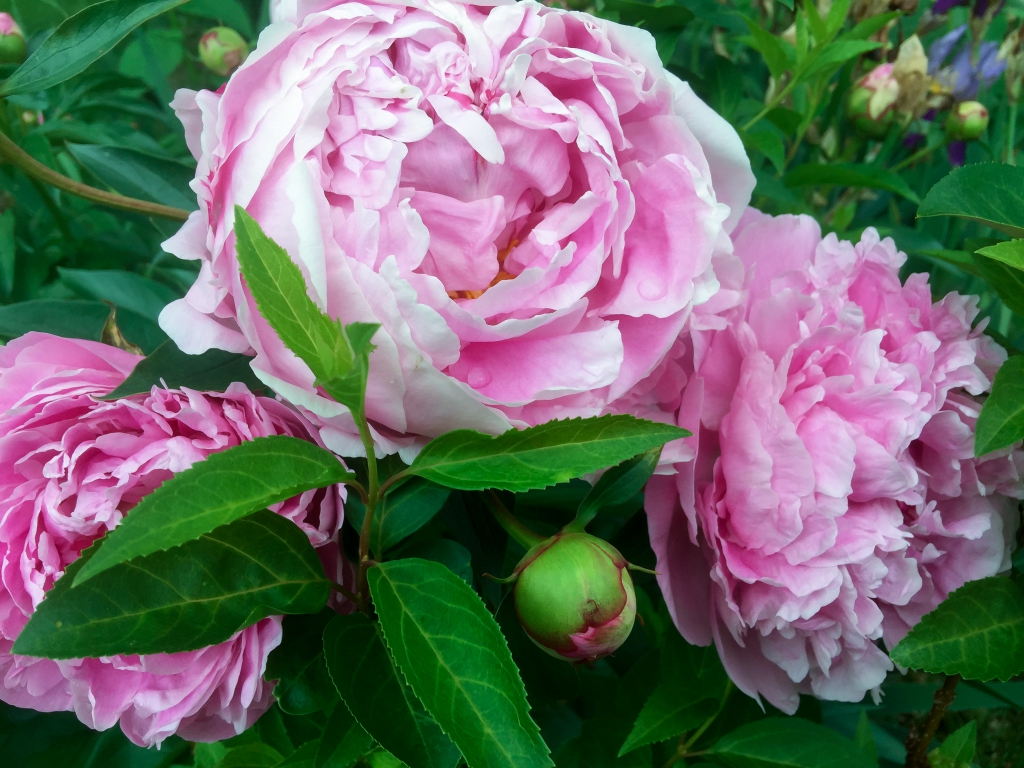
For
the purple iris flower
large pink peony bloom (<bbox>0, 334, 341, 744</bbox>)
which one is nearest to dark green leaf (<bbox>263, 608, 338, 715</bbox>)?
large pink peony bloom (<bbox>0, 334, 341, 744</bbox>)

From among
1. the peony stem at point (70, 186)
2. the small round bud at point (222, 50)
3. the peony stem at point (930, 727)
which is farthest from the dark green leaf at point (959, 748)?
the small round bud at point (222, 50)

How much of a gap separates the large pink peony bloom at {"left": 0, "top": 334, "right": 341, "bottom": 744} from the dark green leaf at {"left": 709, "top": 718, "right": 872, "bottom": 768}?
0.23m

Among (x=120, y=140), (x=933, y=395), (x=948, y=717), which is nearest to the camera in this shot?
(x=933, y=395)

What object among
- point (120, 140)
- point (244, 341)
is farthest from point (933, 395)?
point (120, 140)

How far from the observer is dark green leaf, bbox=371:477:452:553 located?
1.02 feet

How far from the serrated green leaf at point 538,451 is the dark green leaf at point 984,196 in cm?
19

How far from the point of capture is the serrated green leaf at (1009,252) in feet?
1.08

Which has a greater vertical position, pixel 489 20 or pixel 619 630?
pixel 489 20

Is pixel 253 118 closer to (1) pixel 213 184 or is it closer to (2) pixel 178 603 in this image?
(1) pixel 213 184

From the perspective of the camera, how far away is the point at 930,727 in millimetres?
412

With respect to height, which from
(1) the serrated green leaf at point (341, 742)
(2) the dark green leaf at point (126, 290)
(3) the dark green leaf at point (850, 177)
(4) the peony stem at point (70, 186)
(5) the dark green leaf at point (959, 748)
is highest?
(4) the peony stem at point (70, 186)

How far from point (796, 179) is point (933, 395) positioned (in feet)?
0.74

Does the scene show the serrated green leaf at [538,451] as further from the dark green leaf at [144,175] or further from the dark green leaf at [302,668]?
the dark green leaf at [144,175]

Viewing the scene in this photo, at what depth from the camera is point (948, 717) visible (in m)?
0.75
